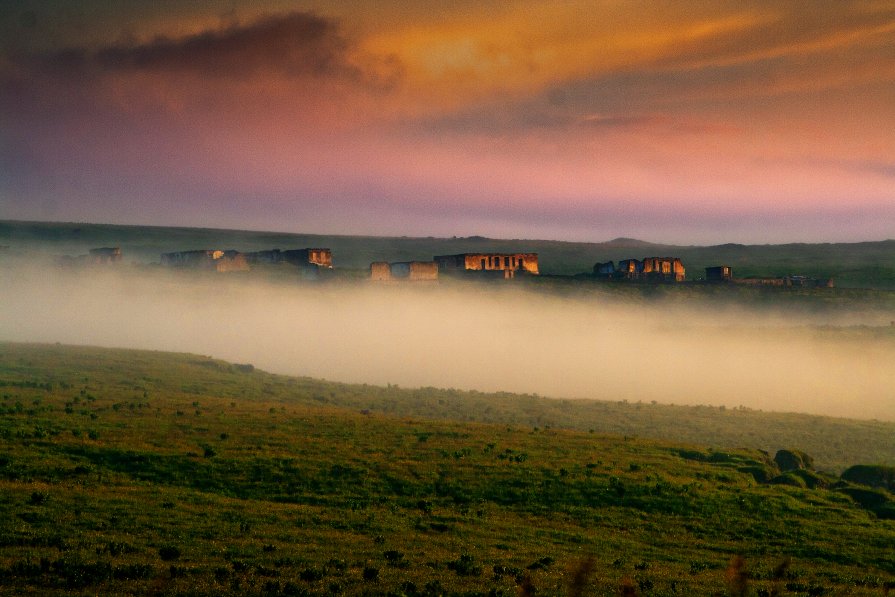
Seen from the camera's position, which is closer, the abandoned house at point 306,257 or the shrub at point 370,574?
the shrub at point 370,574

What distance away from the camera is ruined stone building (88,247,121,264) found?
194 metres

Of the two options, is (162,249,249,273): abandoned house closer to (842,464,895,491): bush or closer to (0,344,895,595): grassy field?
(0,344,895,595): grassy field

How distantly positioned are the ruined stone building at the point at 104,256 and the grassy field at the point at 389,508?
443 feet

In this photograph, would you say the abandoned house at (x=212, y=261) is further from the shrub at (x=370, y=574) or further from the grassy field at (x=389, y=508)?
the shrub at (x=370, y=574)

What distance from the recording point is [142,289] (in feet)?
574

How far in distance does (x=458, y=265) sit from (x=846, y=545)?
16302 cm

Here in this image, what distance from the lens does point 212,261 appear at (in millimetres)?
184750

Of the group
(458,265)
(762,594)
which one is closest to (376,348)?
(458,265)

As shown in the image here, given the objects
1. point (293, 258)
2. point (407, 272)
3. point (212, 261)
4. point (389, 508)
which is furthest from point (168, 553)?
point (293, 258)

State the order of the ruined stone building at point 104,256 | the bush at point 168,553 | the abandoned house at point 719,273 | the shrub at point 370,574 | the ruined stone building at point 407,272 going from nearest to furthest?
1. the shrub at point 370,574
2. the bush at point 168,553
3. the ruined stone building at point 407,272
4. the ruined stone building at point 104,256
5. the abandoned house at point 719,273

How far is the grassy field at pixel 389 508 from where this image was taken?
983 inches

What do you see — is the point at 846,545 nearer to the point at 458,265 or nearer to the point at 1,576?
the point at 1,576

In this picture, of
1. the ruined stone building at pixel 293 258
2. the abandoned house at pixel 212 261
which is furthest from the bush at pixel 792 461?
the abandoned house at pixel 212 261

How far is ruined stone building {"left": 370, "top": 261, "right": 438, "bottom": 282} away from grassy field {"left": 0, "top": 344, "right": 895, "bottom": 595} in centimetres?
11183
